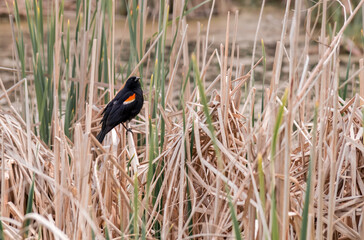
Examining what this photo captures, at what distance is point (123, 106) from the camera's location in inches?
89.2

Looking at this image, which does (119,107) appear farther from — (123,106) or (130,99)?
(130,99)

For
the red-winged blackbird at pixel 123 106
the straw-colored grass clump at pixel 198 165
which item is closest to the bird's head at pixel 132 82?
the red-winged blackbird at pixel 123 106

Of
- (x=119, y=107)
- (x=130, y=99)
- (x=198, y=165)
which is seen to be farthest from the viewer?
(x=130, y=99)

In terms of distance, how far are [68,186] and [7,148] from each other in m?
0.39

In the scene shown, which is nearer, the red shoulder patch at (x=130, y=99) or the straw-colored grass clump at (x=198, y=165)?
the straw-colored grass clump at (x=198, y=165)

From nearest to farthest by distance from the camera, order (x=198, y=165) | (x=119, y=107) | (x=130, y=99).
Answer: (x=198, y=165)
(x=119, y=107)
(x=130, y=99)

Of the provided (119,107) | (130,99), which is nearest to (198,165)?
(119,107)

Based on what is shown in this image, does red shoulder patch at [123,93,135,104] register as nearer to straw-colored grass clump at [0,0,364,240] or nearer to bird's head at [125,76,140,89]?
bird's head at [125,76,140,89]

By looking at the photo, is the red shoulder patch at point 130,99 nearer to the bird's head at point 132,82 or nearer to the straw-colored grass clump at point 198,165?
the bird's head at point 132,82

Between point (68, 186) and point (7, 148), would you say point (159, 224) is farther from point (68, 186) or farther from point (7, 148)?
point (7, 148)

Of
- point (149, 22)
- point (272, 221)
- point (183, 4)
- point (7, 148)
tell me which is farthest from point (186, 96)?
point (149, 22)

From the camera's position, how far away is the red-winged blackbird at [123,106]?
7.29ft

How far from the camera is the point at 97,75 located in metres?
2.52

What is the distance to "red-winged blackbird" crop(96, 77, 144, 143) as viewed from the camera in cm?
222
